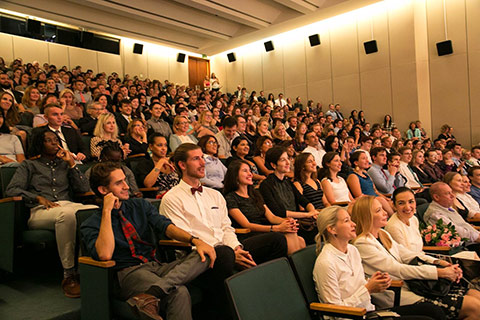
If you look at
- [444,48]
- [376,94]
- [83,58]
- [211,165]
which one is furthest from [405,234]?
[83,58]

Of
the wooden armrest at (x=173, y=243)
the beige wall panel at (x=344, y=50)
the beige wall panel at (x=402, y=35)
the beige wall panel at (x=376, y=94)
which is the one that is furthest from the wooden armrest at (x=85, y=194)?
the beige wall panel at (x=344, y=50)

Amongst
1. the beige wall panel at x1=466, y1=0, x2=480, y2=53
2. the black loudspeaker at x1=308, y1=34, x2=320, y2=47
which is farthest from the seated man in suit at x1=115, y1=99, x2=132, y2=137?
the beige wall panel at x1=466, y1=0, x2=480, y2=53

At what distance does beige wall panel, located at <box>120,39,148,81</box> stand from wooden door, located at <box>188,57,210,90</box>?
2.00 m

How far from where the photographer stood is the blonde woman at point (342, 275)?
179 centimetres

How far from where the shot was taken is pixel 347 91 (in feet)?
37.7

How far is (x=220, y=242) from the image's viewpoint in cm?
230

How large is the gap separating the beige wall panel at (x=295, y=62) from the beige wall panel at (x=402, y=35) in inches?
113

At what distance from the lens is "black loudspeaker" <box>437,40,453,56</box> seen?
9.68 m

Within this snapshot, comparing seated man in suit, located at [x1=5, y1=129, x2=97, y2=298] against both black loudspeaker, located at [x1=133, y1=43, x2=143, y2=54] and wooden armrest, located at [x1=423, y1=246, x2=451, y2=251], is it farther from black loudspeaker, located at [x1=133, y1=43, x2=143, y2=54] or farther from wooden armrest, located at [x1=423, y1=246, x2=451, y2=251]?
black loudspeaker, located at [x1=133, y1=43, x2=143, y2=54]

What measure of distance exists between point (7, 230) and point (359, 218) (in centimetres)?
221

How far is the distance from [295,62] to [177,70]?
4.38m

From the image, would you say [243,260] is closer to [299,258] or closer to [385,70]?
[299,258]

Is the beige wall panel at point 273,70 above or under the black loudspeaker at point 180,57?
under

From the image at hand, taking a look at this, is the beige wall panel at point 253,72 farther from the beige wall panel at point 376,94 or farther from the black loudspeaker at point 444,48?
the black loudspeaker at point 444,48
